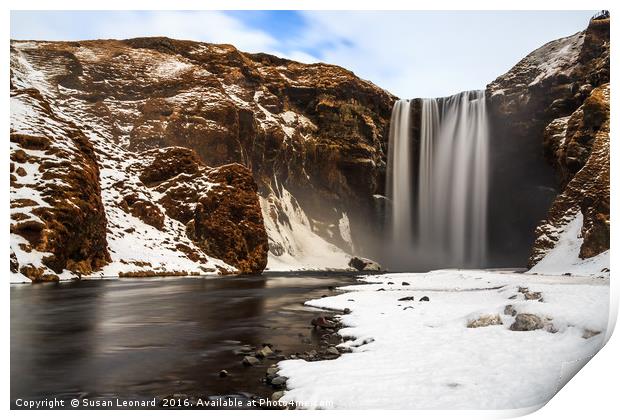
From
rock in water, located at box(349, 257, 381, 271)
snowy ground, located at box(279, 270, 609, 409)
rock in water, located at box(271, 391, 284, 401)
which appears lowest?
rock in water, located at box(349, 257, 381, 271)

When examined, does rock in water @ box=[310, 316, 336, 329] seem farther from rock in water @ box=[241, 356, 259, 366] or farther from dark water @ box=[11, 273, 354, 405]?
rock in water @ box=[241, 356, 259, 366]

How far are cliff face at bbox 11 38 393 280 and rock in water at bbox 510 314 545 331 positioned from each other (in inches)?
544

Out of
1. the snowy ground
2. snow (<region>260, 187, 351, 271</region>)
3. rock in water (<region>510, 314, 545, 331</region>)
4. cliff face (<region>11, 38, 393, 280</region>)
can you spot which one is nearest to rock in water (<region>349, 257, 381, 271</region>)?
snow (<region>260, 187, 351, 271</region>)

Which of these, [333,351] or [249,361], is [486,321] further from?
[249,361]

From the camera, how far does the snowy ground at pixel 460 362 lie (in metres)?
7.02

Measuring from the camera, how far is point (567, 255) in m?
32.7

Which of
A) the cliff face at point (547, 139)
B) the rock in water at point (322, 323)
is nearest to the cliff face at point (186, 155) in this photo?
the rock in water at point (322, 323)

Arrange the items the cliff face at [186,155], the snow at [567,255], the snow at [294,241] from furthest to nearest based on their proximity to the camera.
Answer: the snow at [294,241], the cliff face at [186,155], the snow at [567,255]

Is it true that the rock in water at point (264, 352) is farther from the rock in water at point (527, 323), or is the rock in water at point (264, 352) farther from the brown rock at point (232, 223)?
the brown rock at point (232, 223)

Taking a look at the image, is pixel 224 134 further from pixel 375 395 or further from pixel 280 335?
pixel 375 395

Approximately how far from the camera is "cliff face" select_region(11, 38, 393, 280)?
3127cm

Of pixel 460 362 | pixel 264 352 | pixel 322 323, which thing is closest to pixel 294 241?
pixel 322 323

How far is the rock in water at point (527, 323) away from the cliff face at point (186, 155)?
13.8m

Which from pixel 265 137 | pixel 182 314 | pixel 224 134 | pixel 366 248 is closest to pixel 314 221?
pixel 366 248
